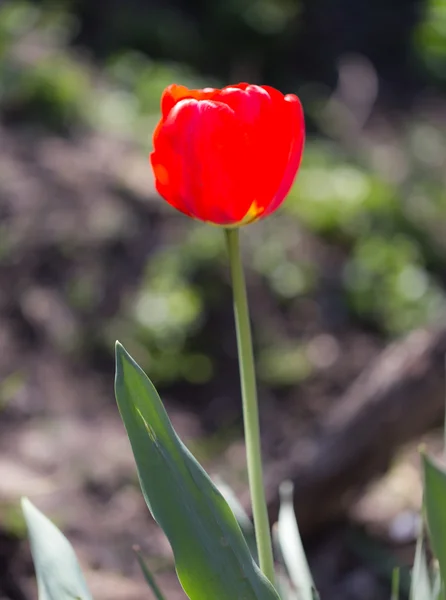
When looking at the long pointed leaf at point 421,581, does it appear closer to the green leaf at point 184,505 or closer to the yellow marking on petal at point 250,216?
the green leaf at point 184,505

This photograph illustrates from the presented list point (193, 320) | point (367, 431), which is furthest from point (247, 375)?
point (193, 320)

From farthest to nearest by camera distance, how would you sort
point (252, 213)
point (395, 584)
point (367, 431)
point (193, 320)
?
point (193, 320), point (367, 431), point (395, 584), point (252, 213)

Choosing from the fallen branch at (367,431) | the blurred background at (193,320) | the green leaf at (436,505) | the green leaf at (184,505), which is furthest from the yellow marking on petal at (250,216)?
the fallen branch at (367,431)

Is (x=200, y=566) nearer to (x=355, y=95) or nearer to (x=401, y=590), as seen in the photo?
(x=401, y=590)

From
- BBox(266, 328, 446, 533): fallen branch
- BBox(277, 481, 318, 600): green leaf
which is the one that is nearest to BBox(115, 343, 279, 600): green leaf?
BBox(277, 481, 318, 600): green leaf

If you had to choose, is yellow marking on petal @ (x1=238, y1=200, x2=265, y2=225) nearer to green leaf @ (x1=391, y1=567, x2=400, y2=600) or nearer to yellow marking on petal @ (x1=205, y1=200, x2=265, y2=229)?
yellow marking on petal @ (x1=205, y1=200, x2=265, y2=229)

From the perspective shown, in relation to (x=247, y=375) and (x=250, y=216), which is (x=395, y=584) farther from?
(x=250, y=216)

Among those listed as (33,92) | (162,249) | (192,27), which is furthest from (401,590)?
(192,27)
